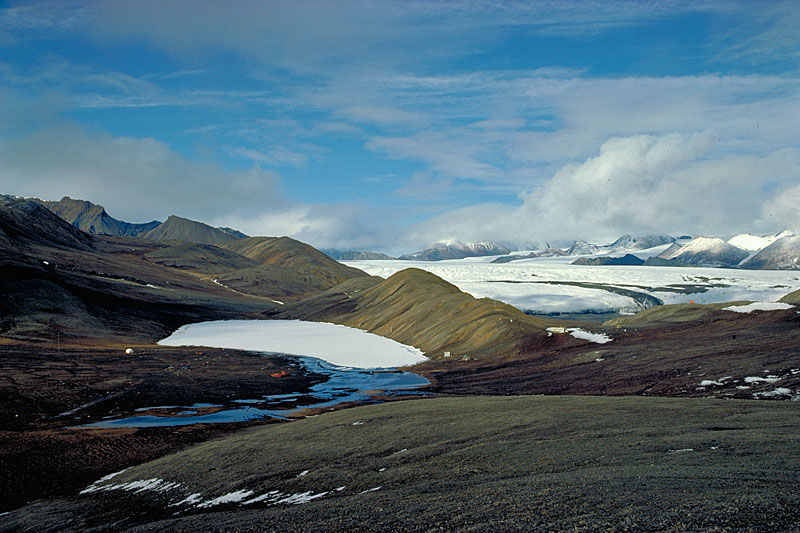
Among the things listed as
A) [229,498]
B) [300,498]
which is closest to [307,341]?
[229,498]

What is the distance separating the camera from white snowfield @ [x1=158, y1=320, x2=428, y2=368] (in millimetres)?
97812

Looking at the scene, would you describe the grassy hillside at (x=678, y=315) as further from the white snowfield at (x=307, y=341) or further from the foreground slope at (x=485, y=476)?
the foreground slope at (x=485, y=476)

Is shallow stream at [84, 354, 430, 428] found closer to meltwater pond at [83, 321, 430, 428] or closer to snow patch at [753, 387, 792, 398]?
meltwater pond at [83, 321, 430, 428]

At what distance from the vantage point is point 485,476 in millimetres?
19547

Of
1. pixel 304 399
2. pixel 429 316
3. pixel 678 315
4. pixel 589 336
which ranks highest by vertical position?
pixel 429 316

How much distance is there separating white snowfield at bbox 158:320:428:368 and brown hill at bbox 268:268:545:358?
4.62 meters

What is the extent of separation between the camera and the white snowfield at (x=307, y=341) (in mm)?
97812

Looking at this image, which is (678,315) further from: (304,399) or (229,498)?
(229,498)

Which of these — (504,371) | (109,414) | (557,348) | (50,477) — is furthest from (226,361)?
(50,477)

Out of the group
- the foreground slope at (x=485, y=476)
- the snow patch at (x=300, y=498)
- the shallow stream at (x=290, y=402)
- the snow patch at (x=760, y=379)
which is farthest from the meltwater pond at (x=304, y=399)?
the snow patch at (x=760, y=379)

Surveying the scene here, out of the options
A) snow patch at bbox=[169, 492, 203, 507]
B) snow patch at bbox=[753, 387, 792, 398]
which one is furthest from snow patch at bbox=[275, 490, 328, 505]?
snow patch at bbox=[753, 387, 792, 398]

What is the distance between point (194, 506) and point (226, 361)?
7184 centimetres

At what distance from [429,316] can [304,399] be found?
61.9 meters

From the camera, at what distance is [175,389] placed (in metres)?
64.9
